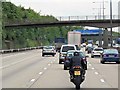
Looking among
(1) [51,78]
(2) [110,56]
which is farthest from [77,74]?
(2) [110,56]

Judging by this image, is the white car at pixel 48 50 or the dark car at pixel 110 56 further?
the white car at pixel 48 50

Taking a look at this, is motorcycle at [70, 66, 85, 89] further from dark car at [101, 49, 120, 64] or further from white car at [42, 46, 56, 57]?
white car at [42, 46, 56, 57]

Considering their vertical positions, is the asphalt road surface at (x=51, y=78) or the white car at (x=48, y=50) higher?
the asphalt road surface at (x=51, y=78)

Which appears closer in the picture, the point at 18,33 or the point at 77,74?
the point at 77,74

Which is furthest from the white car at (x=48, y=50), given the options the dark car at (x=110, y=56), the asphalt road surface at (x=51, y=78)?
the asphalt road surface at (x=51, y=78)

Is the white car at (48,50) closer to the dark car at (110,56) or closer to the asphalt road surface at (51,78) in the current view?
the dark car at (110,56)

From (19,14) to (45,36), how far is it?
38.8 m

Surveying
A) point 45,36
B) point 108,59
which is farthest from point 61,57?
point 45,36

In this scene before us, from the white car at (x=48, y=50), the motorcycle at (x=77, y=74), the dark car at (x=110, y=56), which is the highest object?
the motorcycle at (x=77, y=74)

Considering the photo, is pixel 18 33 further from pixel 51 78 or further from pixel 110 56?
pixel 51 78

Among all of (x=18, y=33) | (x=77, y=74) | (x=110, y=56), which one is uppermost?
(x=77, y=74)

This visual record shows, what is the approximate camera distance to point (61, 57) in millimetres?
42031

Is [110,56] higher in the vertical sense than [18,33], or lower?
lower

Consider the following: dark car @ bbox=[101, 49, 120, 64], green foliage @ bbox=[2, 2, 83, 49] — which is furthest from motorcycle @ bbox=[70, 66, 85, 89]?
green foliage @ bbox=[2, 2, 83, 49]
